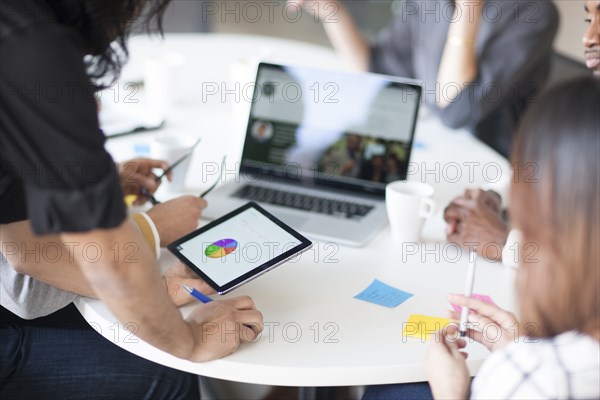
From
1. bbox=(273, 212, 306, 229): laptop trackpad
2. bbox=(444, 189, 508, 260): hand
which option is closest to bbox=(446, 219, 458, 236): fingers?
bbox=(444, 189, 508, 260): hand

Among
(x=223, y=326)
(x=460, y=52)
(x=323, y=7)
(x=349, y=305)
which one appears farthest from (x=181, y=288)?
(x=323, y=7)

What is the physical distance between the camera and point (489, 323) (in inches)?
40.4

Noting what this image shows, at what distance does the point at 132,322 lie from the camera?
3.06ft

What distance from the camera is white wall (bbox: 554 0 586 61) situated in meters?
3.13

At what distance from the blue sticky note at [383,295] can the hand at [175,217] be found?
12.7 inches

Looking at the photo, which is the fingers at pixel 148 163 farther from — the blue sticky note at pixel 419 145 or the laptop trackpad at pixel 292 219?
the blue sticky note at pixel 419 145

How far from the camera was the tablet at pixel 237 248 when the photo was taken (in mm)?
1068

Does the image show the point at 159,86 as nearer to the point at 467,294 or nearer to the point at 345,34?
the point at 345,34

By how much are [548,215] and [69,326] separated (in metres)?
0.87

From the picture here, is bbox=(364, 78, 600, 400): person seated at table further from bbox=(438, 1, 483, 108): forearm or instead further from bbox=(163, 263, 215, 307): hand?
bbox=(438, 1, 483, 108): forearm

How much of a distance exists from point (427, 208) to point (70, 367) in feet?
2.17

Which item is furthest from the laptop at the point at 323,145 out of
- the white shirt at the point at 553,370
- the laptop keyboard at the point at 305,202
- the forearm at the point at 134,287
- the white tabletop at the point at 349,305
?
the white shirt at the point at 553,370

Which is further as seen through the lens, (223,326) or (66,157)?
(223,326)

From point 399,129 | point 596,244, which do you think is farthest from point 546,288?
point 399,129
